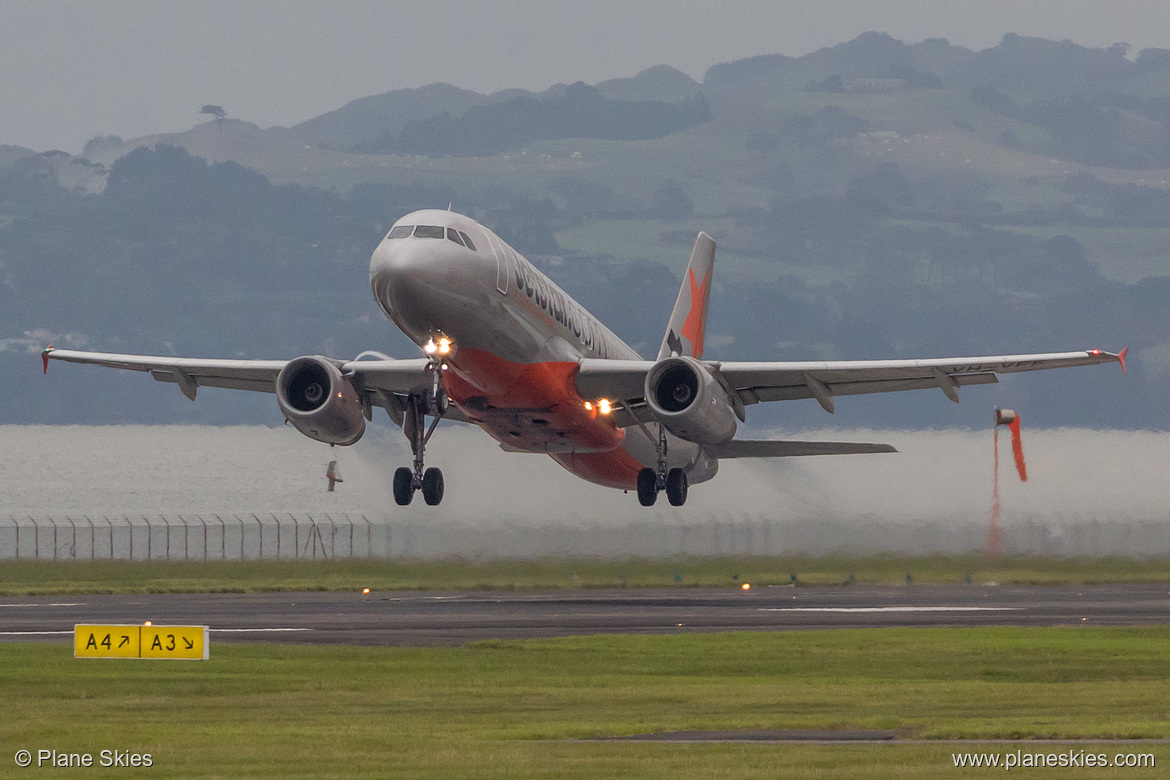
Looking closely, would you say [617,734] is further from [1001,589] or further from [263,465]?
[263,465]

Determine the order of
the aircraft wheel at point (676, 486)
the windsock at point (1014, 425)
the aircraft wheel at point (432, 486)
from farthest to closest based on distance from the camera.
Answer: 1. the aircraft wheel at point (676, 486)
2. the windsock at point (1014, 425)
3. the aircraft wheel at point (432, 486)

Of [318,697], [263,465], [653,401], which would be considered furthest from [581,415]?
[263,465]

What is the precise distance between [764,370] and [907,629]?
7804 mm

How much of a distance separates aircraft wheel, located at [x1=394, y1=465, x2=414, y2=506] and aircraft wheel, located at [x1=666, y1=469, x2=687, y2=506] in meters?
7.29

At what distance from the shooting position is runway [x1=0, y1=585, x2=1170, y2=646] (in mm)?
42344

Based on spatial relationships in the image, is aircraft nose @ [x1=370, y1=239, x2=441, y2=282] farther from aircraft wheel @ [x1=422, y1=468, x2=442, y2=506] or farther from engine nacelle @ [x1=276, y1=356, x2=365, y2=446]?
aircraft wheel @ [x1=422, y1=468, x2=442, y2=506]

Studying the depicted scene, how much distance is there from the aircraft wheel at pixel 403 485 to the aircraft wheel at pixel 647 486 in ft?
22.3

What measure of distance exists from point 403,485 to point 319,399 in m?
3.86

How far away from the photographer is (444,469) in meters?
59.5

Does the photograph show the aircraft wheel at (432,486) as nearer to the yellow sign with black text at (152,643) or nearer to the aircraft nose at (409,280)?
the aircraft nose at (409,280)

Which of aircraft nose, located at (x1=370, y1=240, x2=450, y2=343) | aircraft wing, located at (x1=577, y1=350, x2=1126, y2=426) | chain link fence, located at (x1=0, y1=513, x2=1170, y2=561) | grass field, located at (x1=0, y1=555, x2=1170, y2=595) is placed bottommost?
grass field, located at (x1=0, y1=555, x2=1170, y2=595)

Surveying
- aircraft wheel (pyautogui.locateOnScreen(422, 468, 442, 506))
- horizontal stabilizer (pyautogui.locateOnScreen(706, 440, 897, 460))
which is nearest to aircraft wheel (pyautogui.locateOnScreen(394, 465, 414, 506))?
aircraft wheel (pyautogui.locateOnScreen(422, 468, 442, 506))

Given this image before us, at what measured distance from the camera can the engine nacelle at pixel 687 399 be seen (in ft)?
133


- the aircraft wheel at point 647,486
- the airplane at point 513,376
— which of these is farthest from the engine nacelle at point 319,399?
the aircraft wheel at point 647,486
